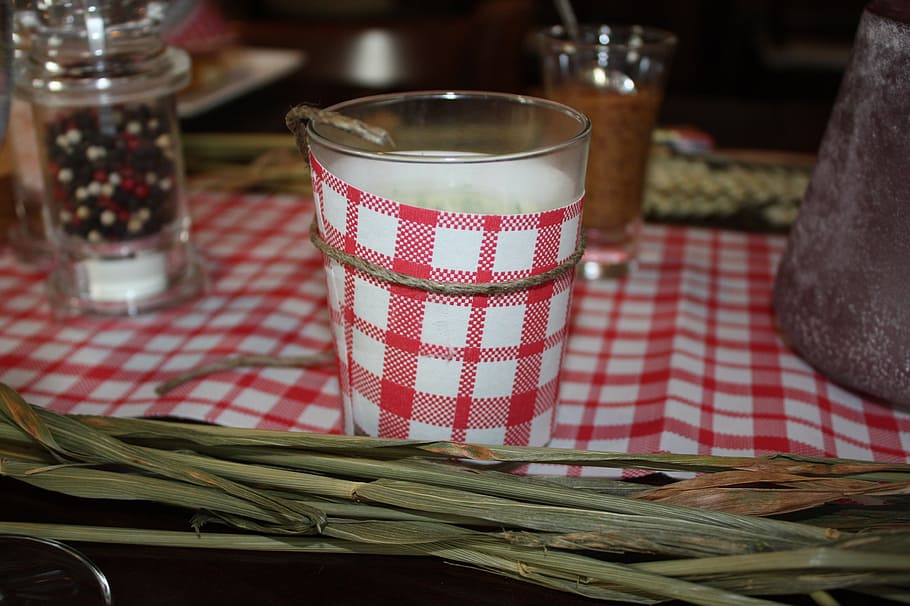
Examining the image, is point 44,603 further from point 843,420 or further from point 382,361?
point 843,420

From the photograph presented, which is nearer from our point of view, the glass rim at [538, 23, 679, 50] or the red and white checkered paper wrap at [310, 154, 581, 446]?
the red and white checkered paper wrap at [310, 154, 581, 446]

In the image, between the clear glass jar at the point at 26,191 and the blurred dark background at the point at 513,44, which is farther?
the blurred dark background at the point at 513,44

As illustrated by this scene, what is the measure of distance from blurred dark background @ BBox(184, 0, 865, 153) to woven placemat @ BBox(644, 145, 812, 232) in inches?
11.2

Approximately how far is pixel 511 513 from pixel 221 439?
151mm

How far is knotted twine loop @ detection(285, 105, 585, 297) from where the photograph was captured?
39cm


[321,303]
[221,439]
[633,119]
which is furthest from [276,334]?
[633,119]

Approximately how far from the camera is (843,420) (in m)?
0.50

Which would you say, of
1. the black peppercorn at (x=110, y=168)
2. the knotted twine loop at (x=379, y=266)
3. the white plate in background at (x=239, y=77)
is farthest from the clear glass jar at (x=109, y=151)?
the white plate in background at (x=239, y=77)

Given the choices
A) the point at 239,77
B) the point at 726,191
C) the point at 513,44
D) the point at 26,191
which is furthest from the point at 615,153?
the point at 513,44

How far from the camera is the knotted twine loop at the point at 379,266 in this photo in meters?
0.39

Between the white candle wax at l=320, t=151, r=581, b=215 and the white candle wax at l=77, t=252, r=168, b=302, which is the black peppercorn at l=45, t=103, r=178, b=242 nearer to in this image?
the white candle wax at l=77, t=252, r=168, b=302

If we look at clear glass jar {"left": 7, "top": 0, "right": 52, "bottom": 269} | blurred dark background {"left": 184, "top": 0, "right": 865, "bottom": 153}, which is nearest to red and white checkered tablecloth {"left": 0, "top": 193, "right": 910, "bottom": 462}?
clear glass jar {"left": 7, "top": 0, "right": 52, "bottom": 269}

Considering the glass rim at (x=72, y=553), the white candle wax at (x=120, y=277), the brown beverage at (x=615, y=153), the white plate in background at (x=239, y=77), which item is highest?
the brown beverage at (x=615, y=153)

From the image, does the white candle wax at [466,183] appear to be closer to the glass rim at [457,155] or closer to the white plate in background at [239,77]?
the glass rim at [457,155]
